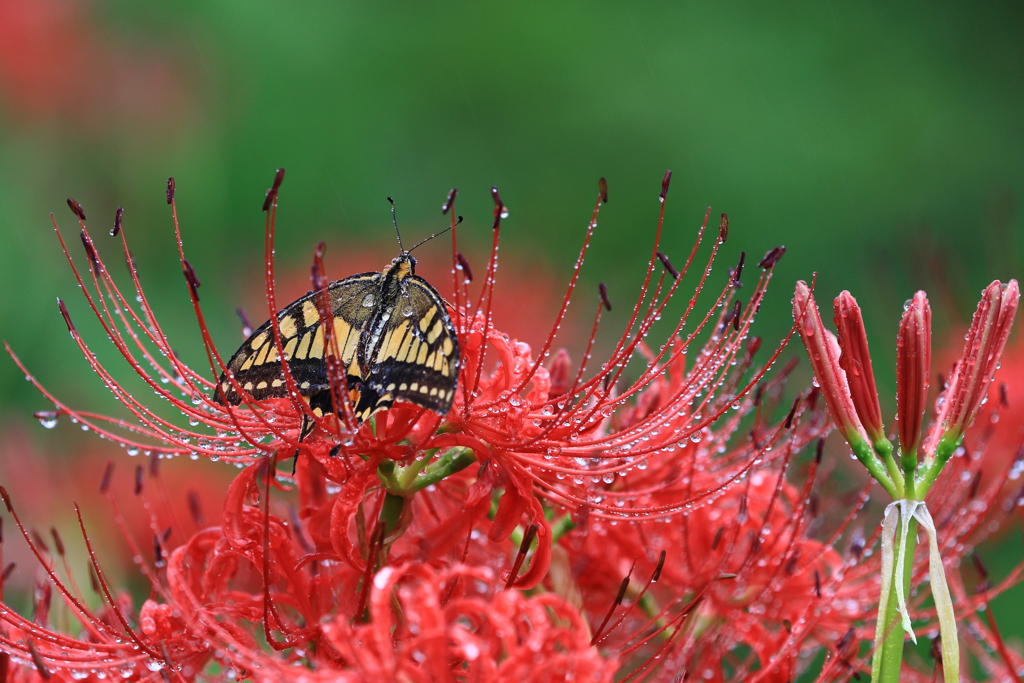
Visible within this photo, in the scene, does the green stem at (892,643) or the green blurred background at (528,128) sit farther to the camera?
the green blurred background at (528,128)

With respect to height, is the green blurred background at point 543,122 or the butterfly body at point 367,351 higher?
the green blurred background at point 543,122

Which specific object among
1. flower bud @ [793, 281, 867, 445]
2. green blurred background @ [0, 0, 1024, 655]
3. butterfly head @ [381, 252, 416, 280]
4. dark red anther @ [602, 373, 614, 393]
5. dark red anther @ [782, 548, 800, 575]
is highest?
green blurred background @ [0, 0, 1024, 655]

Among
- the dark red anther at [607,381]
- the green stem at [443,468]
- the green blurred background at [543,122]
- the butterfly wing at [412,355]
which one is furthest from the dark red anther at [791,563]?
the green blurred background at [543,122]

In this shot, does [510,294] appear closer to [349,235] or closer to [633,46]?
[349,235]

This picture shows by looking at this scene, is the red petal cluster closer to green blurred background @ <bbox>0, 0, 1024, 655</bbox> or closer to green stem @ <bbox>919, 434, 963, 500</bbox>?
green stem @ <bbox>919, 434, 963, 500</bbox>

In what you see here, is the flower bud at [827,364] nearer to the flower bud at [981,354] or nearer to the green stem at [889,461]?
the green stem at [889,461]

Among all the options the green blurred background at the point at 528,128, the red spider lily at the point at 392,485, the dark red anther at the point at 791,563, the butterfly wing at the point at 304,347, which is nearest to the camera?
the red spider lily at the point at 392,485

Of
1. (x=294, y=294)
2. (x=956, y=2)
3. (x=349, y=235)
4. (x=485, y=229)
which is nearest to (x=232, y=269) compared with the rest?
(x=294, y=294)

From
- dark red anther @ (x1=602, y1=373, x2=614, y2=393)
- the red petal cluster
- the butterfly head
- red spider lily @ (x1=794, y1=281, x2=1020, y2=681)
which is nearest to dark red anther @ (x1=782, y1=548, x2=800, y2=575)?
the red petal cluster
